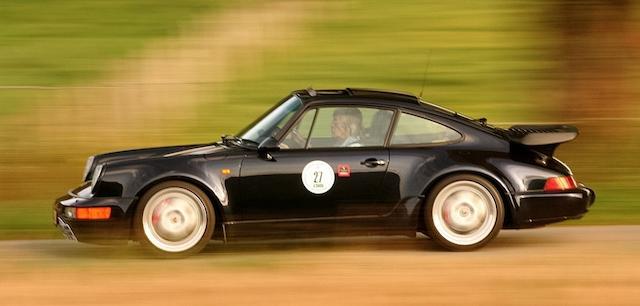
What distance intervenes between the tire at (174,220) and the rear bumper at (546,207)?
242 cm

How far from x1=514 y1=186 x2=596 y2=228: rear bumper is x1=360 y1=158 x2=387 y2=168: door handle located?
110 centimetres

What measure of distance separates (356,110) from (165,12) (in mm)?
11326

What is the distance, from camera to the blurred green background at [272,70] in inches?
512

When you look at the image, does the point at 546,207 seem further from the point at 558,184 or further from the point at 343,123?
the point at 343,123

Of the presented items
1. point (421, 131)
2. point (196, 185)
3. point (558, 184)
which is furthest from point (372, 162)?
point (558, 184)

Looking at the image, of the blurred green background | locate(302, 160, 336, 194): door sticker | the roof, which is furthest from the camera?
the blurred green background

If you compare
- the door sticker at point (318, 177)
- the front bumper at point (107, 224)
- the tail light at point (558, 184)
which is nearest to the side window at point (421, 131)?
the door sticker at point (318, 177)

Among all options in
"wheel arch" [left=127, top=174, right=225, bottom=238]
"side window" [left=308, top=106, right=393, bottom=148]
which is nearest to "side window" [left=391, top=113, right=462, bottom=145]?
"side window" [left=308, top=106, right=393, bottom=148]

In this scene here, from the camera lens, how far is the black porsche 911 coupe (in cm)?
902

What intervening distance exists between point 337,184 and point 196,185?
109 cm

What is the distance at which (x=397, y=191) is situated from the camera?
9.18 metres

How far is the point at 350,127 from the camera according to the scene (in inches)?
368

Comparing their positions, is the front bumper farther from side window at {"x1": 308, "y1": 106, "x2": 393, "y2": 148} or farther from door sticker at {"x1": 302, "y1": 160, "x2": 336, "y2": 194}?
side window at {"x1": 308, "y1": 106, "x2": 393, "y2": 148}

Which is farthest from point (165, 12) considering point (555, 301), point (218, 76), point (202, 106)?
point (555, 301)
